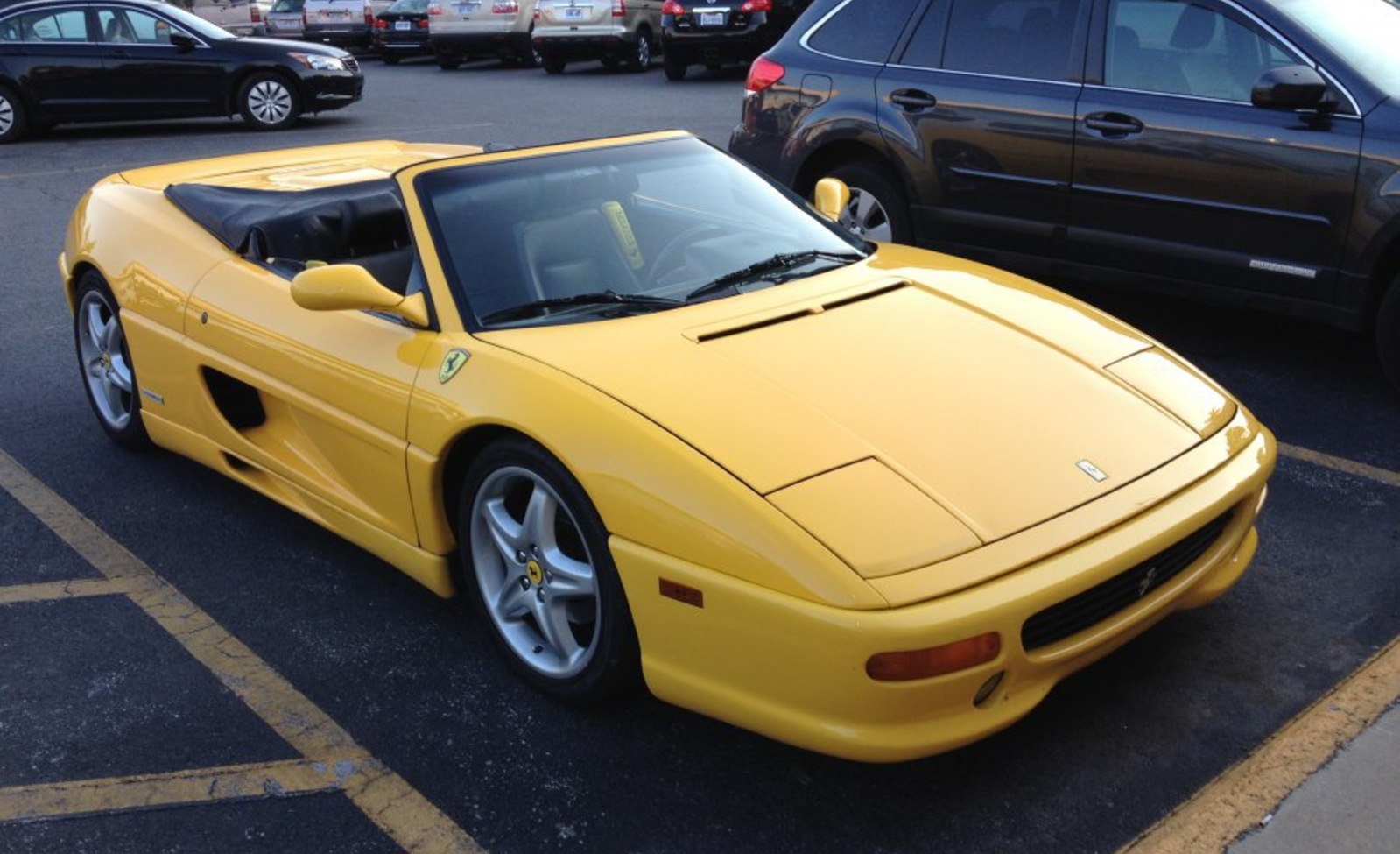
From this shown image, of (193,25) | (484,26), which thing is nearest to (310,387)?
(193,25)

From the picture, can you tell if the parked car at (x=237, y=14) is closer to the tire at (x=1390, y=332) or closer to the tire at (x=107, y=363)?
the tire at (x=107, y=363)

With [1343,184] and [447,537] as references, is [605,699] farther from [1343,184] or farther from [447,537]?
[1343,184]

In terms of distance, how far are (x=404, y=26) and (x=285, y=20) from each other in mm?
4414

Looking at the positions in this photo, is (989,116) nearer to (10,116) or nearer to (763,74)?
(763,74)

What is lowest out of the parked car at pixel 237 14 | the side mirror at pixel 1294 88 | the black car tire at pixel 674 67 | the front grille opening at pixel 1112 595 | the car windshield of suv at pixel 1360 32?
the parked car at pixel 237 14

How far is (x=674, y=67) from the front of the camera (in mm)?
17312

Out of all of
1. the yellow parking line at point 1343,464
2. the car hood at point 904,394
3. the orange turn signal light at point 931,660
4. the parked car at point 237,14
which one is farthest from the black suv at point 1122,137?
the parked car at point 237,14

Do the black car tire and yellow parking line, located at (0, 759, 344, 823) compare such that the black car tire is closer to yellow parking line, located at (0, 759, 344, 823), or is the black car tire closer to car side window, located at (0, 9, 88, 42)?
car side window, located at (0, 9, 88, 42)

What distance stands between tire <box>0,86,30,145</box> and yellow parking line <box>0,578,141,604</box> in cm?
1154

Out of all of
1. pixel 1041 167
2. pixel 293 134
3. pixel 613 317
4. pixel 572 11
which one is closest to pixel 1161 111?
pixel 1041 167

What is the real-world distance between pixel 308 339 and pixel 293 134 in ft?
36.5

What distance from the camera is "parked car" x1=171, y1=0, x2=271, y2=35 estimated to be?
1088 inches

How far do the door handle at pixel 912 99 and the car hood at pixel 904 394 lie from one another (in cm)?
270

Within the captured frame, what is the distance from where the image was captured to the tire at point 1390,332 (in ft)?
16.3
